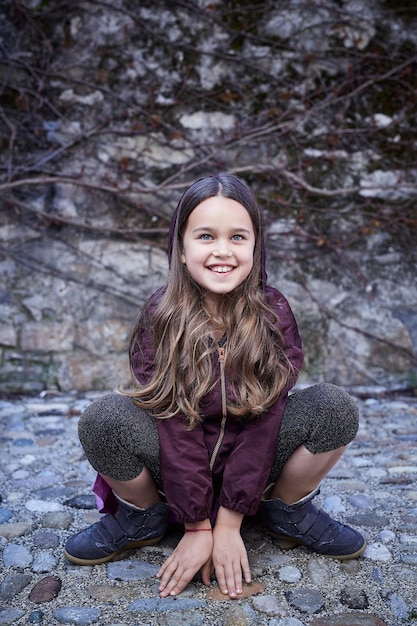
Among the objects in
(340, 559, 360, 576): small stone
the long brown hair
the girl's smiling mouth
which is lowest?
(340, 559, 360, 576): small stone

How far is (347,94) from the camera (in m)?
3.59

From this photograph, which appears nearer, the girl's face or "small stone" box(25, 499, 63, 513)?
the girl's face

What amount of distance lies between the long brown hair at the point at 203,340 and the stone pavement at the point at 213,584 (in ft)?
1.33

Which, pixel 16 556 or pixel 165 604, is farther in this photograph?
pixel 16 556

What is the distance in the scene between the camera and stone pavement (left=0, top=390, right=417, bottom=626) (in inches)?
54.6

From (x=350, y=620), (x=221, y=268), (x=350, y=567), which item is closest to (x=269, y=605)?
(x=350, y=620)

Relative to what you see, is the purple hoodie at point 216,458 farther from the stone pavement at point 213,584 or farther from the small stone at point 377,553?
the small stone at point 377,553

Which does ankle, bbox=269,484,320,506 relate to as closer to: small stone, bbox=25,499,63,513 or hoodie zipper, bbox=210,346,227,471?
hoodie zipper, bbox=210,346,227,471

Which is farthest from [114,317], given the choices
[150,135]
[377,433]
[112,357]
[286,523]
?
[286,523]

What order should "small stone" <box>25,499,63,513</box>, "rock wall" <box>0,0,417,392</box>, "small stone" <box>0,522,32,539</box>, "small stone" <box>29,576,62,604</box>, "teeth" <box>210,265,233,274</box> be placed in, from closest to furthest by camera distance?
"small stone" <box>29,576,62,604</box>, "teeth" <box>210,265,233,274</box>, "small stone" <box>0,522,32,539</box>, "small stone" <box>25,499,63,513</box>, "rock wall" <box>0,0,417,392</box>

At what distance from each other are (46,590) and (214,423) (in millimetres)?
564

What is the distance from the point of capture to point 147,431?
5.25 ft

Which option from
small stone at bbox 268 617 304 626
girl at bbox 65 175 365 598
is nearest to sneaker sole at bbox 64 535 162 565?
girl at bbox 65 175 365 598

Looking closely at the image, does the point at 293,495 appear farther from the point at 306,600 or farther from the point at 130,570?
the point at 130,570
